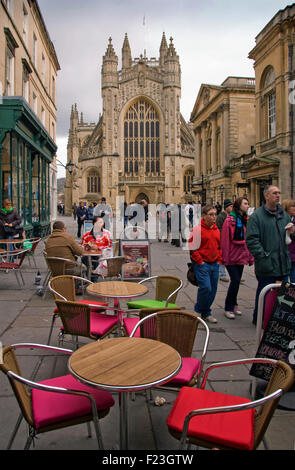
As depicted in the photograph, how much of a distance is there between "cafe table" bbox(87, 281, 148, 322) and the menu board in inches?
118

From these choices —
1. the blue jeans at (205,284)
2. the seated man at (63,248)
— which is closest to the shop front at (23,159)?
the seated man at (63,248)

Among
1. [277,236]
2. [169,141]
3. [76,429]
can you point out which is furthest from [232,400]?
[169,141]

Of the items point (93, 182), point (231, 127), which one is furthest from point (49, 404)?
point (93, 182)

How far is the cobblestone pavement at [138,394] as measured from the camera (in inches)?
102

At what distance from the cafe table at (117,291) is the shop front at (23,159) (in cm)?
681

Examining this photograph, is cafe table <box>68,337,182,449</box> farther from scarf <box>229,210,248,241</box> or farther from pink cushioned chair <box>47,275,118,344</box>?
scarf <box>229,210,248,241</box>

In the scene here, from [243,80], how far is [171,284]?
30619mm

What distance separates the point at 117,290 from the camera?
435 centimetres

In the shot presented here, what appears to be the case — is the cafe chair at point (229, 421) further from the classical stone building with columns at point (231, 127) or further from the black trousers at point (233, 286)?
the classical stone building with columns at point (231, 127)

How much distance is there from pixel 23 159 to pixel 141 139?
42.6m

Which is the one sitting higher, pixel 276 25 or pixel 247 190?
pixel 276 25
